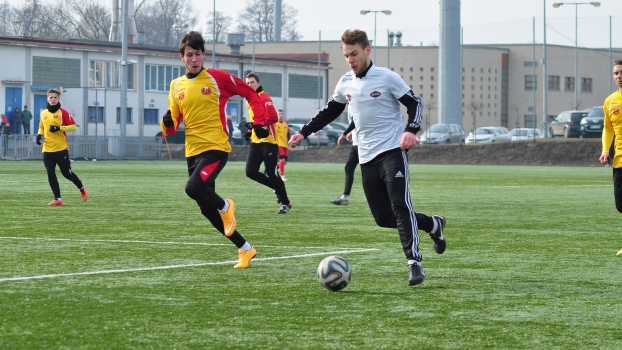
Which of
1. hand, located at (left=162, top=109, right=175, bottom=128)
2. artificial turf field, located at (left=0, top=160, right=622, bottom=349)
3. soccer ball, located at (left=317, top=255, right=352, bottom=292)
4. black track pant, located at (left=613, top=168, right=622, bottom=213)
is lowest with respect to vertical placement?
artificial turf field, located at (left=0, top=160, right=622, bottom=349)

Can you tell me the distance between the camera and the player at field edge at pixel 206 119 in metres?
8.88

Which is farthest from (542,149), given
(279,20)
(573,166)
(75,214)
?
(279,20)

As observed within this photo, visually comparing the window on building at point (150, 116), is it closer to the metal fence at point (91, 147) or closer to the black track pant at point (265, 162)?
the metal fence at point (91, 147)

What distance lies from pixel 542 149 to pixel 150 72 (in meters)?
28.8

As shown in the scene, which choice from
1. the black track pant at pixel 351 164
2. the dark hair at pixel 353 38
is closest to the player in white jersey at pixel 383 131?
the dark hair at pixel 353 38

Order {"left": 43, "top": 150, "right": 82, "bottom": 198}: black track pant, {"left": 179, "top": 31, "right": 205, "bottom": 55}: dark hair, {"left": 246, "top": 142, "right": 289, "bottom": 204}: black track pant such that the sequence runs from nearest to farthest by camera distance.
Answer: {"left": 179, "top": 31, "right": 205, "bottom": 55}: dark hair < {"left": 246, "top": 142, "right": 289, "bottom": 204}: black track pant < {"left": 43, "top": 150, "right": 82, "bottom": 198}: black track pant

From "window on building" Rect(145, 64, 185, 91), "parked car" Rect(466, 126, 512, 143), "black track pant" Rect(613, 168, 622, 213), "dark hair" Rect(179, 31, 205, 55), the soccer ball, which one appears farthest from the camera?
"window on building" Rect(145, 64, 185, 91)

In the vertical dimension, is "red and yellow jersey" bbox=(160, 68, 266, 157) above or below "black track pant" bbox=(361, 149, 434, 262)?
above

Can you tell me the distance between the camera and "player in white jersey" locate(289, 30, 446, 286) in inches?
312

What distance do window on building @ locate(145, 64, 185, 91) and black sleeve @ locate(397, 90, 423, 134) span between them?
59098mm

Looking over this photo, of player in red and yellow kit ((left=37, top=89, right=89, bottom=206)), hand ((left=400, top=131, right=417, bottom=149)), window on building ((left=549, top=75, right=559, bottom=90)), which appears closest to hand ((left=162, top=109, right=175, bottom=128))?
hand ((left=400, top=131, right=417, bottom=149))

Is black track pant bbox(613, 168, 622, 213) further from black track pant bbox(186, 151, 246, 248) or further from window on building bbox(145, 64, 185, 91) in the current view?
window on building bbox(145, 64, 185, 91)

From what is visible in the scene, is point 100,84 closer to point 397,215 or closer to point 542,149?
point 542,149

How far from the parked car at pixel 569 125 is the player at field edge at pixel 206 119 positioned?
43.6 meters
